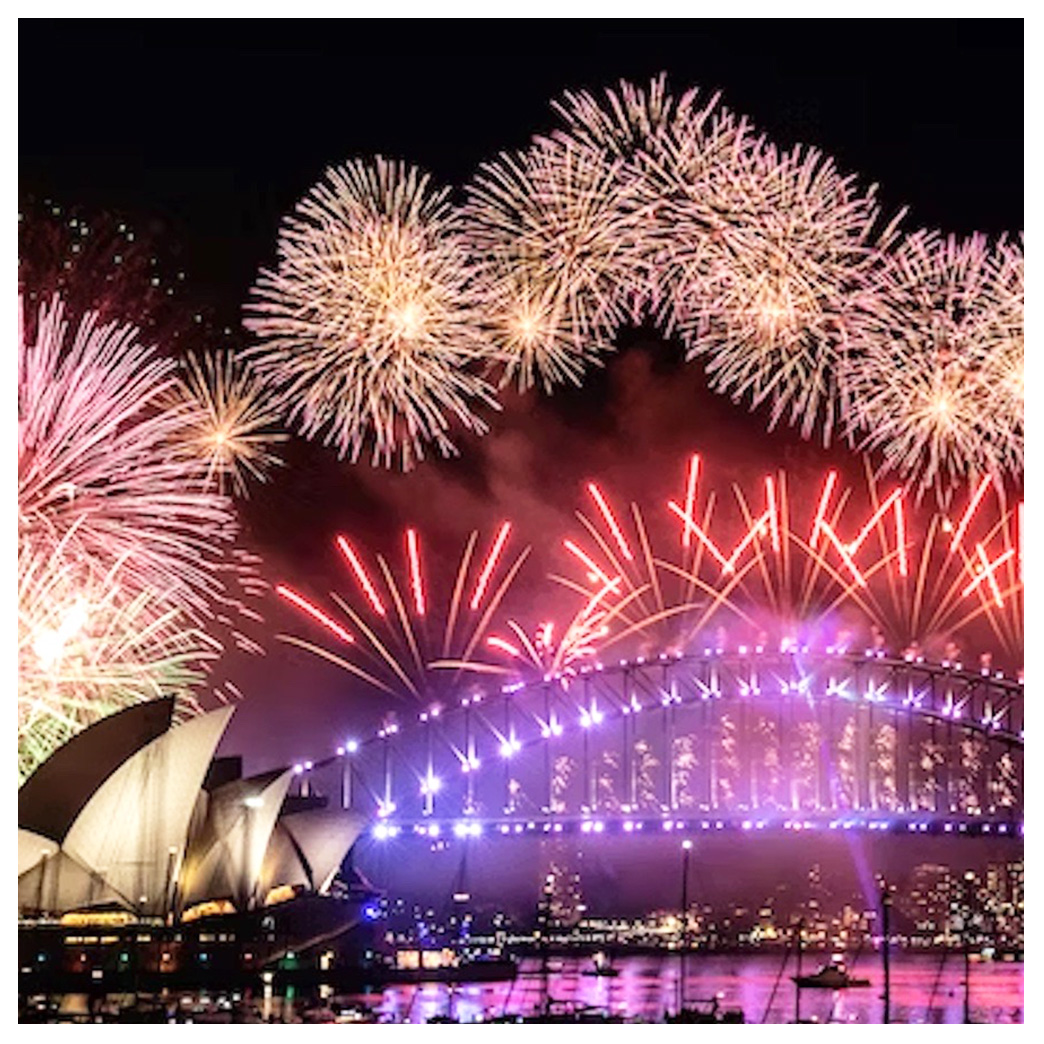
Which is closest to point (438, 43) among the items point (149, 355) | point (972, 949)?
point (149, 355)

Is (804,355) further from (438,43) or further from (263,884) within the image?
(263,884)

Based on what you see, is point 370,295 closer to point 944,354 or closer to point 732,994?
point 944,354

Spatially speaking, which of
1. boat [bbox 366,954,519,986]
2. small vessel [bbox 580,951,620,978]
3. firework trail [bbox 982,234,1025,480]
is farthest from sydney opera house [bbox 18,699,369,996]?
firework trail [bbox 982,234,1025,480]

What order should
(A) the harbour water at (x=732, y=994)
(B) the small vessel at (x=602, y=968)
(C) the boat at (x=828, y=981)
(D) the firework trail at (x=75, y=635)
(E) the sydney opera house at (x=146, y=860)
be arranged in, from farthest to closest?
1. (B) the small vessel at (x=602, y=968)
2. (C) the boat at (x=828, y=981)
3. (A) the harbour water at (x=732, y=994)
4. (E) the sydney opera house at (x=146, y=860)
5. (D) the firework trail at (x=75, y=635)

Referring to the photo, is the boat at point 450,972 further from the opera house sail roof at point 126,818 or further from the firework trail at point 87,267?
the firework trail at point 87,267

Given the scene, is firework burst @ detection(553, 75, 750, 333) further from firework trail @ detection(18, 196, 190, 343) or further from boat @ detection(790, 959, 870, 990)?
boat @ detection(790, 959, 870, 990)

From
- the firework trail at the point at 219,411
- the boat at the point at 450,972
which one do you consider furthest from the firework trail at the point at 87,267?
the boat at the point at 450,972
